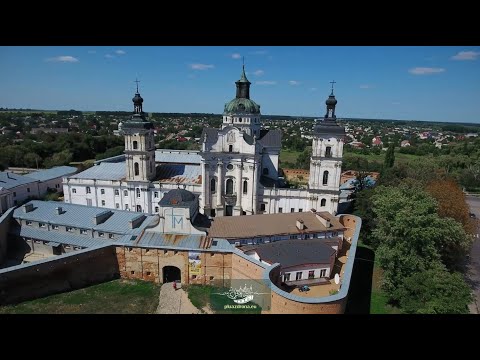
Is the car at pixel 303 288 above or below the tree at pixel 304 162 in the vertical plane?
below

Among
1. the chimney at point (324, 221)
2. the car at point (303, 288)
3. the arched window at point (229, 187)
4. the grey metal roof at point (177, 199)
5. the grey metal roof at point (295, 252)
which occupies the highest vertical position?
the grey metal roof at point (177, 199)

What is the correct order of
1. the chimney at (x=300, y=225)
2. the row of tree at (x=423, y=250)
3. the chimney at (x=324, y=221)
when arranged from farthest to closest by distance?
the chimney at (x=324, y=221) → the chimney at (x=300, y=225) → the row of tree at (x=423, y=250)

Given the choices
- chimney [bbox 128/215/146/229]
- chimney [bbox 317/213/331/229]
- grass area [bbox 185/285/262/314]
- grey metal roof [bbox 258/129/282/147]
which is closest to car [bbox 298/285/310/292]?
grass area [bbox 185/285/262/314]

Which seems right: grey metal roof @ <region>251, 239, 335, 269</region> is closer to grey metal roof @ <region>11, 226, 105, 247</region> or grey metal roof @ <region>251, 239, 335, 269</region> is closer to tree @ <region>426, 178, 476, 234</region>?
tree @ <region>426, 178, 476, 234</region>

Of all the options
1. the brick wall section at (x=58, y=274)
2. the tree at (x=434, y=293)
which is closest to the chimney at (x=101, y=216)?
the brick wall section at (x=58, y=274)

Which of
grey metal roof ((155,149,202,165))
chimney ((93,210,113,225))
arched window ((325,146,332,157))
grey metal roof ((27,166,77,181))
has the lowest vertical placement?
chimney ((93,210,113,225))

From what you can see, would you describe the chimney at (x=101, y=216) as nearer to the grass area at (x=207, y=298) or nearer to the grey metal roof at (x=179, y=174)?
the grey metal roof at (x=179, y=174)

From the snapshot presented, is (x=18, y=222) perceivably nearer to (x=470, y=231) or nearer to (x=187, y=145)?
(x=470, y=231)
